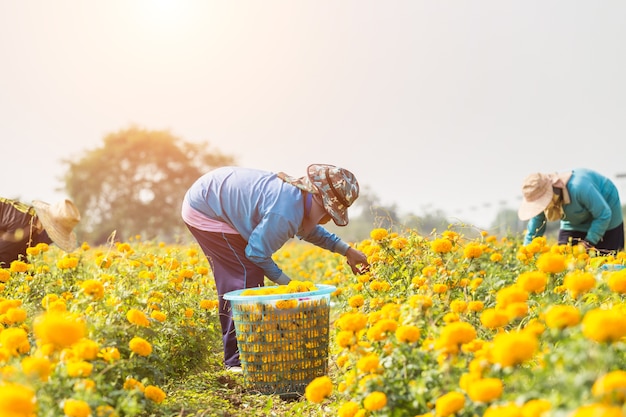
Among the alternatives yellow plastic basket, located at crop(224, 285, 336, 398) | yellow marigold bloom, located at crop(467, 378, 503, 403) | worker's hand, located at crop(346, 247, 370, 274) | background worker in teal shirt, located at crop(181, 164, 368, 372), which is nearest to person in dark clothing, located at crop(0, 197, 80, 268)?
background worker in teal shirt, located at crop(181, 164, 368, 372)

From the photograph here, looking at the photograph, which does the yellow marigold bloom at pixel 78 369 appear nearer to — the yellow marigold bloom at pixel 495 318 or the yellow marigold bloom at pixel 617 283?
the yellow marigold bloom at pixel 495 318

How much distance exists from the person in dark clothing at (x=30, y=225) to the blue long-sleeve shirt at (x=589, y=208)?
12.4 ft

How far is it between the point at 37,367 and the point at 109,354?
1.31 ft

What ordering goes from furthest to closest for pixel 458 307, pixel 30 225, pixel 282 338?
pixel 30 225
pixel 282 338
pixel 458 307

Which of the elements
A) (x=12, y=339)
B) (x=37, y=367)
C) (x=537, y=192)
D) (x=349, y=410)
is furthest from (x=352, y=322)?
(x=537, y=192)

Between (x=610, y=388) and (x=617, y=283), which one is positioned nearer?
(x=610, y=388)

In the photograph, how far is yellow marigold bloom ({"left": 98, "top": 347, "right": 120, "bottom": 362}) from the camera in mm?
2258

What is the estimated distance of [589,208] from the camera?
5.15 meters

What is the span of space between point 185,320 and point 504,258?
114 inches

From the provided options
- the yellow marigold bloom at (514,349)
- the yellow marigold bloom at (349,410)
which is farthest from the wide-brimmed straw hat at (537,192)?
the yellow marigold bloom at (514,349)

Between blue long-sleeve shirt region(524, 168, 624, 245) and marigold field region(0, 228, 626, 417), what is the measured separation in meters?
1.42

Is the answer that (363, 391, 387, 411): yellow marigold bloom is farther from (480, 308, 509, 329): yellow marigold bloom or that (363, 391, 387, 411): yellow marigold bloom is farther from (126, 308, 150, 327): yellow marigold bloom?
(126, 308, 150, 327): yellow marigold bloom

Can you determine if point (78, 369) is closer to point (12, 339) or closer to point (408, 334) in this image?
point (12, 339)

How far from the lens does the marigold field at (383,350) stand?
5.16 ft
